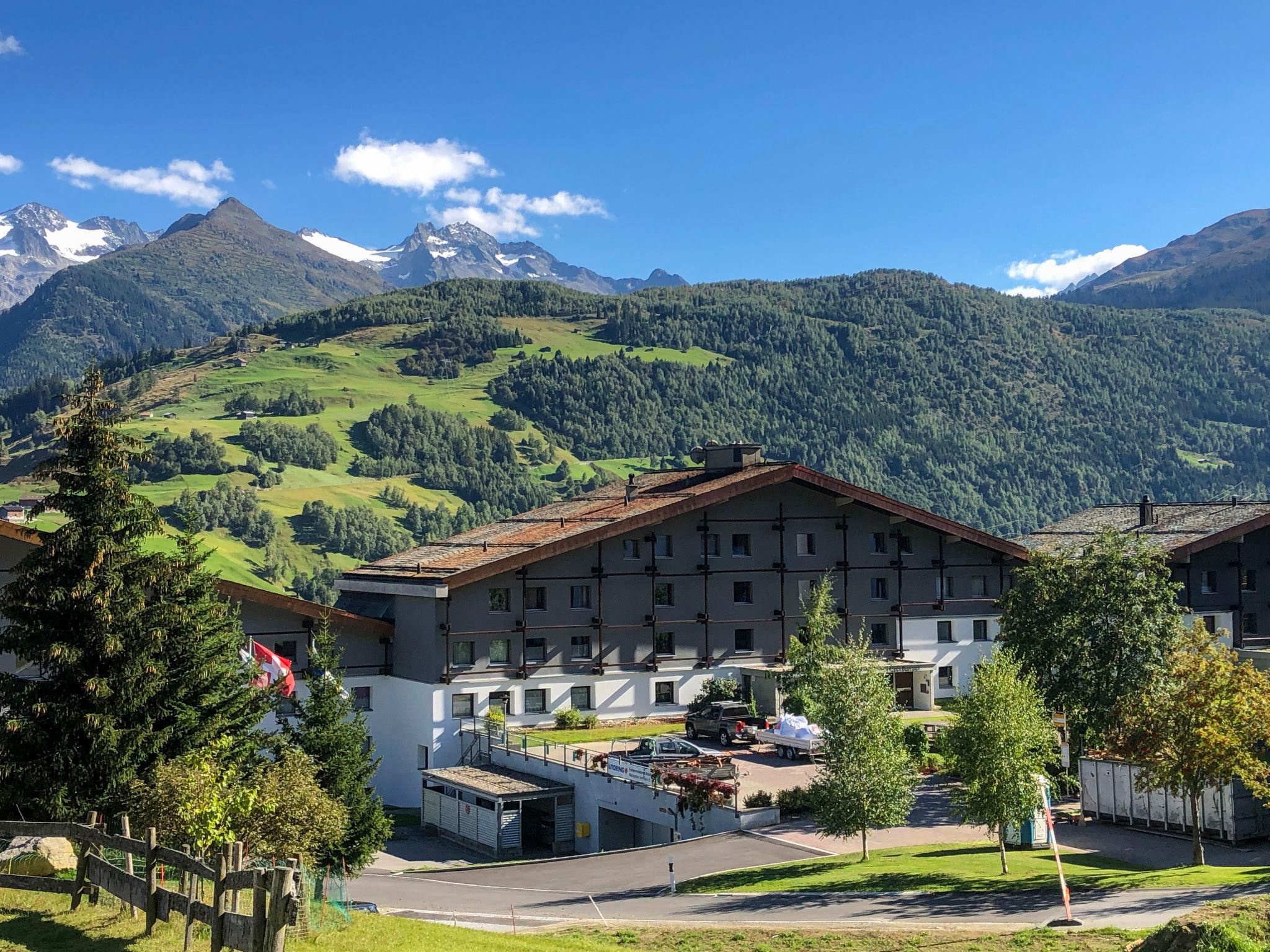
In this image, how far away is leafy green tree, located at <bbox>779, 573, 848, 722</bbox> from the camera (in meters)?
56.2

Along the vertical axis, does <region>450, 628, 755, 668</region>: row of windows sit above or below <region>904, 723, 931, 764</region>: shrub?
above

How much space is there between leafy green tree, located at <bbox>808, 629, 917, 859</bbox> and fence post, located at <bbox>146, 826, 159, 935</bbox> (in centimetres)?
2190

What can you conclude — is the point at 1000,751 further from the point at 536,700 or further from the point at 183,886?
the point at 536,700

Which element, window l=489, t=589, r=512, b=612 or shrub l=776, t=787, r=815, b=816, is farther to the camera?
window l=489, t=589, r=512, b=612

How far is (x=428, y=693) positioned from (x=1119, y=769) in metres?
29.3

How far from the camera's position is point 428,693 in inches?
2320

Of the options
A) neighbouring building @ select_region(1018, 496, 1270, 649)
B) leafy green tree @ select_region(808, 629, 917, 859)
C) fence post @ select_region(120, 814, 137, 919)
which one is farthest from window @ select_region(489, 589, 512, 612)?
fence post @ select_region(120, 814, 137, 919)

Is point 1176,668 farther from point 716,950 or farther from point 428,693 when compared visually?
point 428,693

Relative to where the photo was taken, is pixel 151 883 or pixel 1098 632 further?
pixel 1098 632

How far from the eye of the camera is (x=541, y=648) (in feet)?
206

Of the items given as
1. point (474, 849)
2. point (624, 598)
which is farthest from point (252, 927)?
point (624, 598)

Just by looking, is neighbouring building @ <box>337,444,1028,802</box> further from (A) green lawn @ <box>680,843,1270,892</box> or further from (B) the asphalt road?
(A) green lawn @ <box>680,843,1270,892</box>

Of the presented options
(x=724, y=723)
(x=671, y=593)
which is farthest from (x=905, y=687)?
(x=724, y=723)

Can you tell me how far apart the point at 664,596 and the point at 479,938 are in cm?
4318
